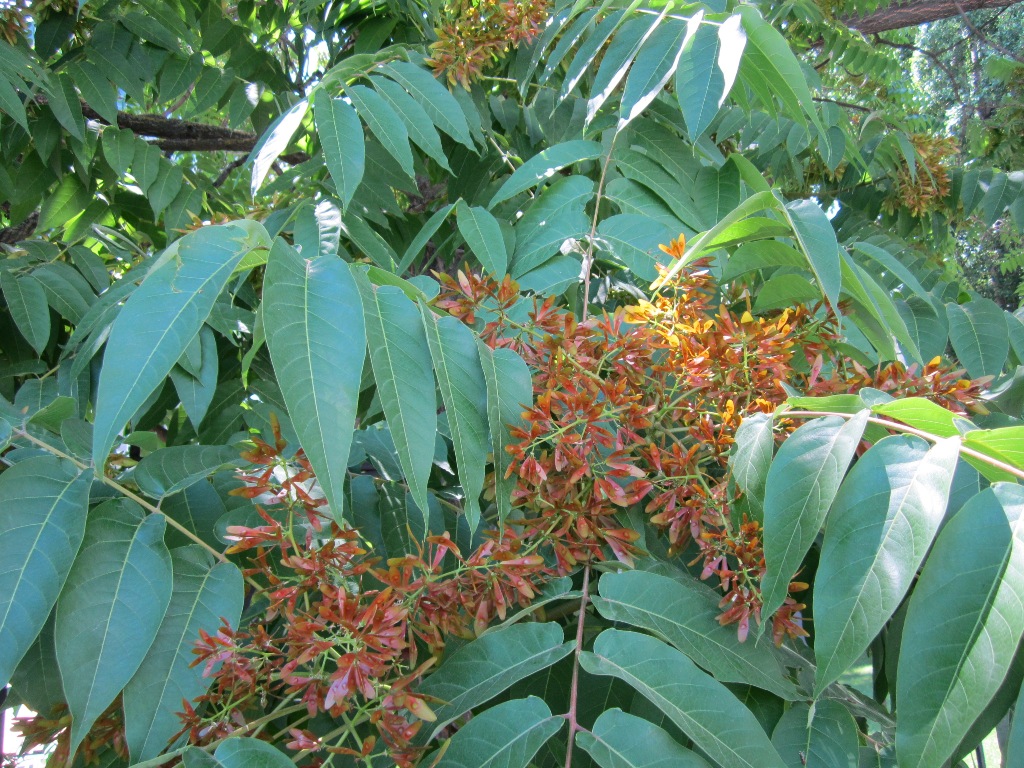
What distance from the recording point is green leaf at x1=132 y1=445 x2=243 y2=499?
99 centimetres

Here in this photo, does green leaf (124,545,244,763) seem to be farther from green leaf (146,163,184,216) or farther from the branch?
the branch

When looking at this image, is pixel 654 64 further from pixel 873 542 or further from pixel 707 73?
pixel 873 542

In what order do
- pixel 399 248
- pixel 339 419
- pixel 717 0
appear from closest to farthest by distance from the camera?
pixel 339 419 → pixel 717 0 → pixel 399 248

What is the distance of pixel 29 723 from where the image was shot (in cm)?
89

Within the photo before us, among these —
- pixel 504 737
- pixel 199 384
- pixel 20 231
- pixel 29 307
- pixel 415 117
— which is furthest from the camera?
pixel 20 231

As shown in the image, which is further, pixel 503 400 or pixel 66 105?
pixel 66 105

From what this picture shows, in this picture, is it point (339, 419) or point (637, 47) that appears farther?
point (637, 47)

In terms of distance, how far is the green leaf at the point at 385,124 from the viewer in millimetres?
1425

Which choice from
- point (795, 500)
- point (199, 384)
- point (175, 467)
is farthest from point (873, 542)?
point (199, 384)

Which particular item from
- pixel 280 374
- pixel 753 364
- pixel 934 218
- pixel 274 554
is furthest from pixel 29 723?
pixel 934 218

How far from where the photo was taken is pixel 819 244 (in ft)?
3.46

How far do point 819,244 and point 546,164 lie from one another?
0.62 m

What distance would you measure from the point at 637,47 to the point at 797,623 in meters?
1.01

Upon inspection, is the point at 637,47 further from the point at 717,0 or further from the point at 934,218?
the point at 934,218
